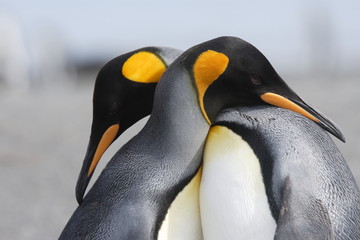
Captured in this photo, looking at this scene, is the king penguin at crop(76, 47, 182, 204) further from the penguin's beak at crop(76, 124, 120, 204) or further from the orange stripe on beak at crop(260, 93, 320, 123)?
the orange stripe on beak at crop(260, 93, 320, 123)

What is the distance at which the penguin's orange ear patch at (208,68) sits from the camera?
8.48 ft

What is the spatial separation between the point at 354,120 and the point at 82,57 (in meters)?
30.0

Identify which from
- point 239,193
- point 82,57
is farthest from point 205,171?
point 82,57

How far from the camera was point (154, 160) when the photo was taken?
2682 mm

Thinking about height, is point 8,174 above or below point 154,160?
below

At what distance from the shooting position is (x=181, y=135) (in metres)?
2.64

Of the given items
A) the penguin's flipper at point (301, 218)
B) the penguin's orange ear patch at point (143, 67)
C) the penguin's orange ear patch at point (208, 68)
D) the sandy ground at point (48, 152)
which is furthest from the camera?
the sandy ground at point (48, 152)

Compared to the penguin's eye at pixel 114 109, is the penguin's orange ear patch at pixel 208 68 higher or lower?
higher

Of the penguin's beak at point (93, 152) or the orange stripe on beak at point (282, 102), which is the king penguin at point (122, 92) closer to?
the penguin's beak at point (93, 152)

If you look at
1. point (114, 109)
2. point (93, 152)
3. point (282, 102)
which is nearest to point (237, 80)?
point (282, 102)

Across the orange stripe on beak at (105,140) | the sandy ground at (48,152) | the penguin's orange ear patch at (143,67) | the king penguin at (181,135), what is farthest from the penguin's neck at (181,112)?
the sandy ground at (48,152)

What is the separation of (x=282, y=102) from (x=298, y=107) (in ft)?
0.20

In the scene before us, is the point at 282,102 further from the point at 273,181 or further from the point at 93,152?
the point at 93,152

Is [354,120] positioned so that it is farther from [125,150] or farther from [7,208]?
[125,150]
